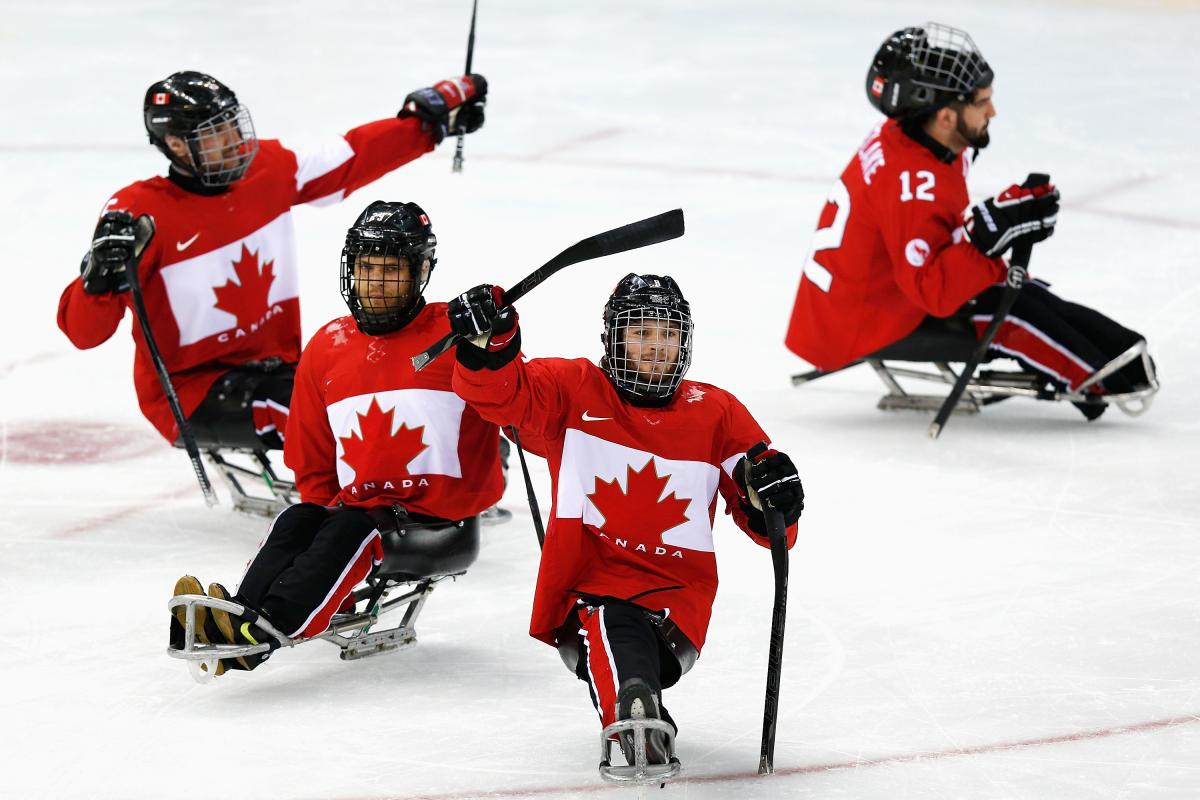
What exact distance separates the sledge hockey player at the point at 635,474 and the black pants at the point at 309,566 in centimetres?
45

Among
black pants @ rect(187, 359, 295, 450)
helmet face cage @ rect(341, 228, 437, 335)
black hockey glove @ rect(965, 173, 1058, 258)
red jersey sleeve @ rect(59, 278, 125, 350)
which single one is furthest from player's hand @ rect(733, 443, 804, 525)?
black hockey glove @ rect(965, 173, 1058, 258)

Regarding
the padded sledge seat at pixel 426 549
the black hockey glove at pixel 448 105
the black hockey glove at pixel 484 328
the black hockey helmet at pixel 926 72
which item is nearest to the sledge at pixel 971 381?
the black hockey helmet at pixel 926 72

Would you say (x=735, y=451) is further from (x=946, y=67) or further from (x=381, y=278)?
(x=946, y=67)

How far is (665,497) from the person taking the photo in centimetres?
328

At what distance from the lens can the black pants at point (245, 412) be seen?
4633 mm

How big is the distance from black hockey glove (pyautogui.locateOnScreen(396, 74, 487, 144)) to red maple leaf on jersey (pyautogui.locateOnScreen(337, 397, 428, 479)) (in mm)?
1615

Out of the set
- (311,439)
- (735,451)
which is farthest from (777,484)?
Answer: (311,439)

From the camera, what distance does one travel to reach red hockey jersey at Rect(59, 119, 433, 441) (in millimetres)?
4652

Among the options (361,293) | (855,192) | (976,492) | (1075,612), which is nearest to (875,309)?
(855,192)

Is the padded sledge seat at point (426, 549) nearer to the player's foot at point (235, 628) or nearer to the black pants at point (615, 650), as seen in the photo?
the player's foot at point (235, 628)

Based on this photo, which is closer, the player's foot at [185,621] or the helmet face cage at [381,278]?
the player's foot at [185,621]

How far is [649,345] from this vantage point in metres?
3.25

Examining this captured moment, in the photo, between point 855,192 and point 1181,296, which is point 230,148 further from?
point 1181,296

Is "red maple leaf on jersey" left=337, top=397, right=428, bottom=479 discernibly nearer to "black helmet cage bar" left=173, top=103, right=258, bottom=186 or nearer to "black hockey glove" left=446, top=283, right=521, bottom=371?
"black hockey glove" left=446, top=283, right=521, bottom=371
